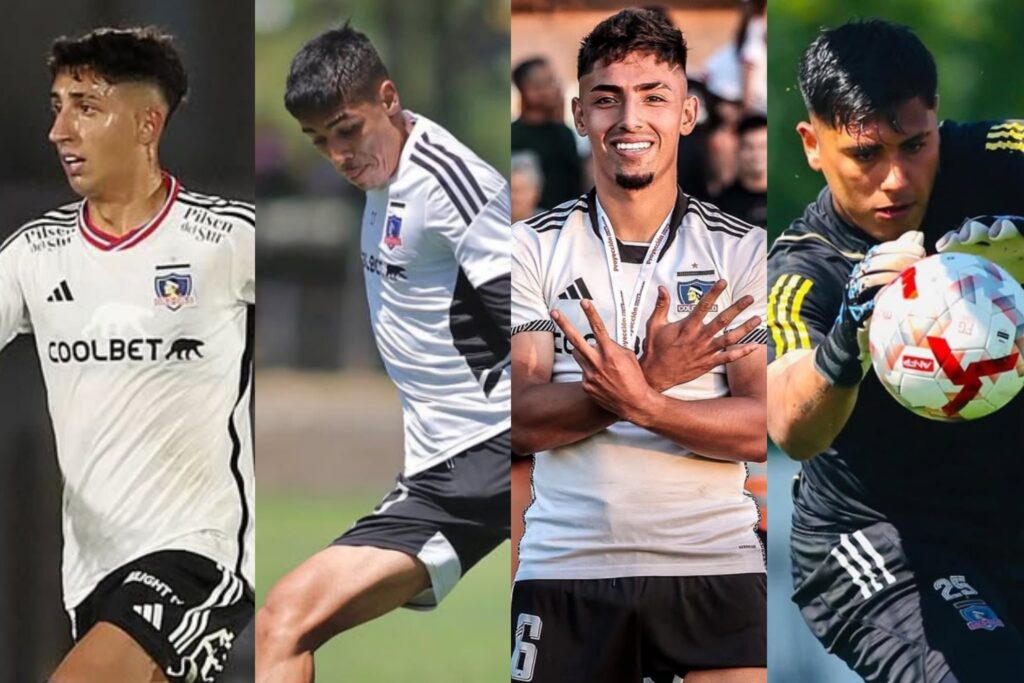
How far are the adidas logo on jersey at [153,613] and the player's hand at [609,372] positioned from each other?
5.80 ft

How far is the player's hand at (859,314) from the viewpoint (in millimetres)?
4707

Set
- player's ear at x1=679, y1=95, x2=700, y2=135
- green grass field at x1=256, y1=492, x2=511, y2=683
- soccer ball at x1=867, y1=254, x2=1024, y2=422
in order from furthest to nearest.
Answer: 1. green grass field at x1=256, y1=492, x2=511, y2=683
2. player's ear at x1=679, y1=95, x2=700, y2=135
3. soccer ball at x1=867, y1=254, x2=1024, y2=422

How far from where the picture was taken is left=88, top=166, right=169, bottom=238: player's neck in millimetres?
5277

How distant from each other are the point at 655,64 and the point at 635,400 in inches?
45.0

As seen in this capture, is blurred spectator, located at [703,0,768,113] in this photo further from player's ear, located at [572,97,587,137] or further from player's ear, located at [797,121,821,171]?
player's ear, located at [572,97,587,137]

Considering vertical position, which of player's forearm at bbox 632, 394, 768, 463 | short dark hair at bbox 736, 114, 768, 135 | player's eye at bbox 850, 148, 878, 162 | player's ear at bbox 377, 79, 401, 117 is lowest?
player's forearm at bbox 632, 394, 768, 463

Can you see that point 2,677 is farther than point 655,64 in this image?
Yes

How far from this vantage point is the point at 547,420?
4902 millimetres

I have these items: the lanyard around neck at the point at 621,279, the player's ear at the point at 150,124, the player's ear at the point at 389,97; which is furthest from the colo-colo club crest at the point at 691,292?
the player's ear at the point at 150,124

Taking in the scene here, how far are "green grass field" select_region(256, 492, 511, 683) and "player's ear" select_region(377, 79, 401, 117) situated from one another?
137cm

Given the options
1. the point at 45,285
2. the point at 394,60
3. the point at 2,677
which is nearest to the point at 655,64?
the point at 394,60

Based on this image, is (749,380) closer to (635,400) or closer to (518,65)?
(635,400)

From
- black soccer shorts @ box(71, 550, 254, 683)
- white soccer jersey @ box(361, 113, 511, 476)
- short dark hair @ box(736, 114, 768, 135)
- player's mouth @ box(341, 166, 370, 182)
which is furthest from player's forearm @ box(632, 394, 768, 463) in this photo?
black soccer shorts @ box(71, 550, 254, 683)

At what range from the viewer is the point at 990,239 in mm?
4727
